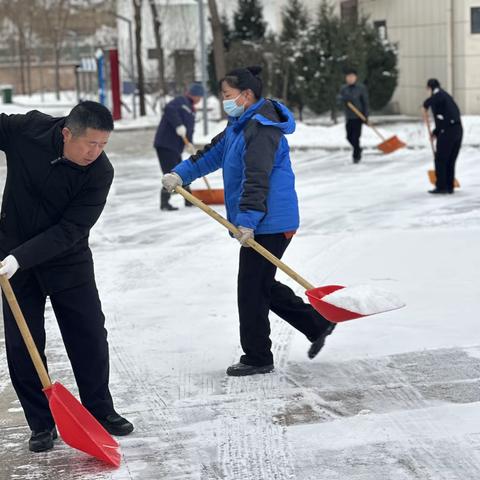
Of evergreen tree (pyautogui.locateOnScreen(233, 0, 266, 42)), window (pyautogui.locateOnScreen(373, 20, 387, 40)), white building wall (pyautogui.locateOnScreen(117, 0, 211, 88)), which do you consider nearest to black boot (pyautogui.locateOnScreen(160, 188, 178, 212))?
window (pyautogui.locateOnScreen(373, 20, 387, 40))

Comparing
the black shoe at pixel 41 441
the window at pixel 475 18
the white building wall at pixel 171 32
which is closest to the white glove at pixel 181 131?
the black shoe at pixel 41 441

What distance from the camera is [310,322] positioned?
19.1ft

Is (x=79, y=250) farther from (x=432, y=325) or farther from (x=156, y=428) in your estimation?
(x=432, y=325)

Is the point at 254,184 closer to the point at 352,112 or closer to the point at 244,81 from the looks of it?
the point at 244,81

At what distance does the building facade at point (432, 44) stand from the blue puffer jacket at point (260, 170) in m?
17.6

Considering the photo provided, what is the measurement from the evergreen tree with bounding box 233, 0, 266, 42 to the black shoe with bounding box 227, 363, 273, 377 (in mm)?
24310

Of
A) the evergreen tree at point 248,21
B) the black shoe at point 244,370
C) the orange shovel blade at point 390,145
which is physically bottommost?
the black shoe at point 244,370

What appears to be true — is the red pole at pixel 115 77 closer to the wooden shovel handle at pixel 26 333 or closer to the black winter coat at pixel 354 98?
the black winter coat at pixel 354 98

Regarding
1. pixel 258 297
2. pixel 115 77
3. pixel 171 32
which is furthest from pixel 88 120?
pixel 171 32

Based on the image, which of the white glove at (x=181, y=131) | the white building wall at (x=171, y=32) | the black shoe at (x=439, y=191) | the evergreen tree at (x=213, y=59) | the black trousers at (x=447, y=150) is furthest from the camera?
the white building wall at (x=171, y=32)

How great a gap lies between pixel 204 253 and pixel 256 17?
69.3 feet

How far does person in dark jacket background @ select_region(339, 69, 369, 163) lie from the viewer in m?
16.2

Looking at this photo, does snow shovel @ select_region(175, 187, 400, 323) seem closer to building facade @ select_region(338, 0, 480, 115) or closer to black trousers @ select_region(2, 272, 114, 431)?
black trousers @ select_region(2, 272, 114, 431)

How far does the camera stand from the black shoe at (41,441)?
15.0ft
